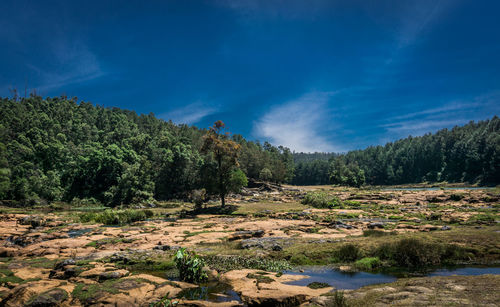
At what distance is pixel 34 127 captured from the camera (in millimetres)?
87750

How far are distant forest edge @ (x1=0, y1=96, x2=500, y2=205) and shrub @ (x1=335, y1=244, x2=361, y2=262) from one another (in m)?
33.5

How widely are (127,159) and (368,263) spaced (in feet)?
283

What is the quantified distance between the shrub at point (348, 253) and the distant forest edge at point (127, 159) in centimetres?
3348

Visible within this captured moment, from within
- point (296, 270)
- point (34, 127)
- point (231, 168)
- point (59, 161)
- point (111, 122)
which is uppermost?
point (111, 122)

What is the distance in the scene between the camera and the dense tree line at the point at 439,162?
387ft

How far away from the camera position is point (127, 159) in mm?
85000

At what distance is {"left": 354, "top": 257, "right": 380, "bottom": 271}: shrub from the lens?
13.3 meters

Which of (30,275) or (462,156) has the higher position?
(462,156)

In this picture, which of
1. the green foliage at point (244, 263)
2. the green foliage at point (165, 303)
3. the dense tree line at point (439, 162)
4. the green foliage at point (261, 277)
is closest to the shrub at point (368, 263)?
the green foliage at point (244, 263)

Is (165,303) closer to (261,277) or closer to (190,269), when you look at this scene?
(190,269)

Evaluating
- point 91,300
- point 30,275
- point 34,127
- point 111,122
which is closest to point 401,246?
point 91,300

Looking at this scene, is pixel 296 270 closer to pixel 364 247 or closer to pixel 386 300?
pixel 364 247

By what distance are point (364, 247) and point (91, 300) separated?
1446 cm

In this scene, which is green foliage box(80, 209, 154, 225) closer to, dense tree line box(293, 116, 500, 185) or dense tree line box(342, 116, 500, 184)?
dense tree line box(293, 116, 500, 185)
